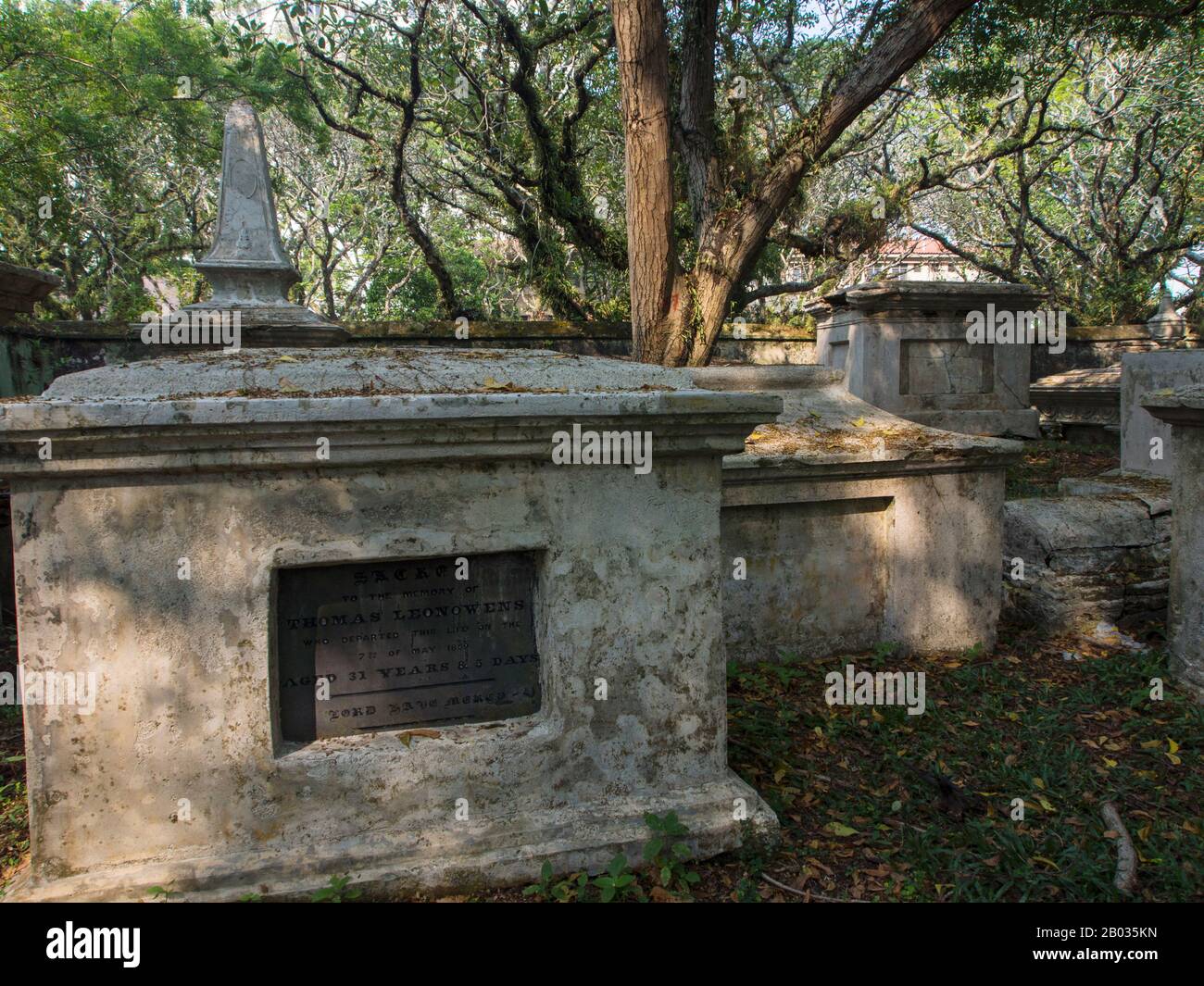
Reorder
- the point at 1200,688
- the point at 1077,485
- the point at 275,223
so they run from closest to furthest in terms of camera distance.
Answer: the point at 1200,688 < the point at 1077,485 < the point at 275,223

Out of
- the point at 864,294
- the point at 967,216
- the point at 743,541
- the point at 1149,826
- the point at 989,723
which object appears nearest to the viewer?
the point at 1149,826

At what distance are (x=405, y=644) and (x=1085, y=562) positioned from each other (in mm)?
4052

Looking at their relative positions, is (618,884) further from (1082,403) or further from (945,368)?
(1082,403)

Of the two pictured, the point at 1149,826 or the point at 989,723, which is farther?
the point at 989,723

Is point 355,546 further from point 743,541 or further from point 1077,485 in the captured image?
point 1077,485

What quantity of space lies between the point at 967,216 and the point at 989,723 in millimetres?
18279

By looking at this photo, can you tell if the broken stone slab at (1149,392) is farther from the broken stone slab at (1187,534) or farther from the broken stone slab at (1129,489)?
the broken stone slab at (1187,534)

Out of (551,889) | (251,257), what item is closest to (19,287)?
(251,257)

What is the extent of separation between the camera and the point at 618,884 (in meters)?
2.25

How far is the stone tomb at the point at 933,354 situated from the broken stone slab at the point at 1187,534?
4.61 metres

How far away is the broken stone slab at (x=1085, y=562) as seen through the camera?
4.57 meters

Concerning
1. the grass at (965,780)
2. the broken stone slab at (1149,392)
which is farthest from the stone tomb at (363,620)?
the broken stone slab at (1149,392)

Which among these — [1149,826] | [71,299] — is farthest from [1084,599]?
[71,299]
